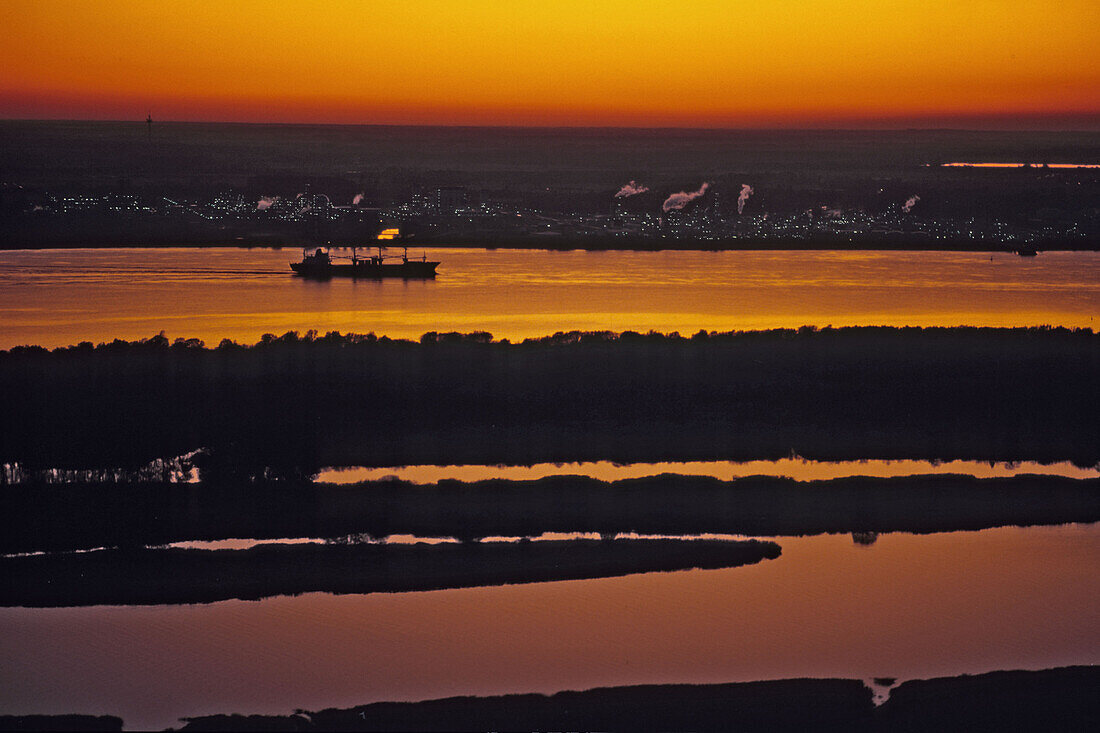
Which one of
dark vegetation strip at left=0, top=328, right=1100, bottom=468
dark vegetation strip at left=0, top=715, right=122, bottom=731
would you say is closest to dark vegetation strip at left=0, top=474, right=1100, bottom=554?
dark vegetation strip at left=0, top=328, right=1100, bottom=468

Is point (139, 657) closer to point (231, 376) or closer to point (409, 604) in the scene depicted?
point (409, 604)

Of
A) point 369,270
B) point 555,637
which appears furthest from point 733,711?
point 369,270

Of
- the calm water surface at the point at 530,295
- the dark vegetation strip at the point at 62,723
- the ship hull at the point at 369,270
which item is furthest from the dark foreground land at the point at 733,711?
the ship hull at the point at 369,270

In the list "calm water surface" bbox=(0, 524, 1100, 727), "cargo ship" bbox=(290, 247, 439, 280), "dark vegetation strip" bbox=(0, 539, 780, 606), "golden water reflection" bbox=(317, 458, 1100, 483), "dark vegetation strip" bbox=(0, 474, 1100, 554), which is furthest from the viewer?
"cargo ship" bbox=(290, 247, 439, 280)

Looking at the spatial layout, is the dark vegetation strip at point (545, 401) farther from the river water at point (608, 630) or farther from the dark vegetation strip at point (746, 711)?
the dark vegetation strip at point (746, 711)

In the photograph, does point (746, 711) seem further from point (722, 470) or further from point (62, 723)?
point (722, 470)

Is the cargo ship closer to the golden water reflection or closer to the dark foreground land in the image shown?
the golden water reflection

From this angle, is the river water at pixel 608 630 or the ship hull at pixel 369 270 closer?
the river water at pixel 608 630

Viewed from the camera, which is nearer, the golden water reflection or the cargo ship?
the golden water reflection
